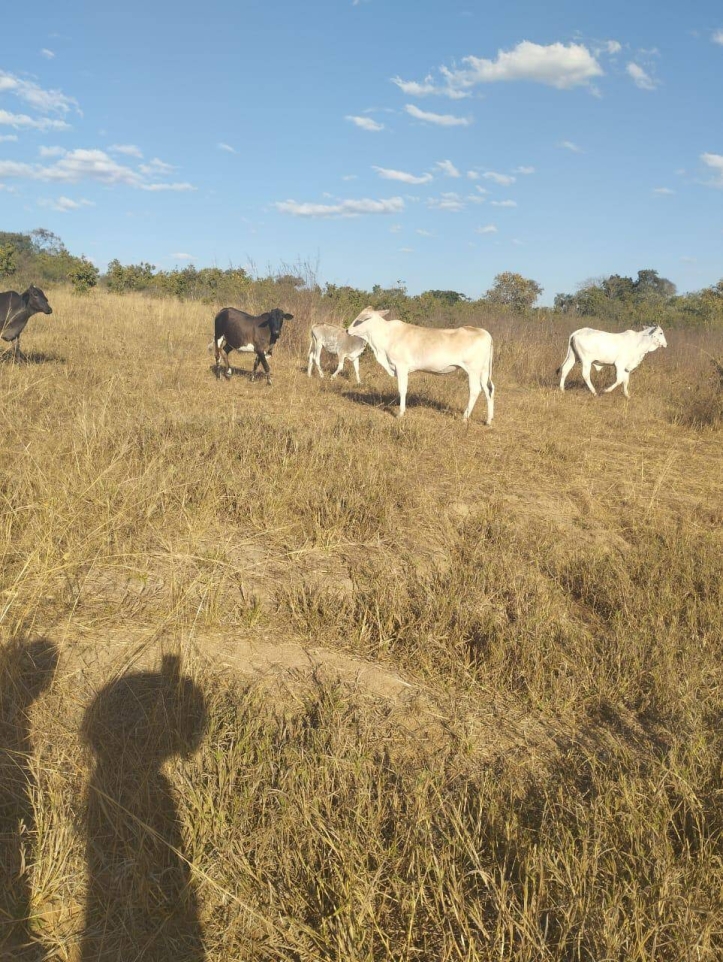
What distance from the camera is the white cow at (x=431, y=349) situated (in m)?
9.14

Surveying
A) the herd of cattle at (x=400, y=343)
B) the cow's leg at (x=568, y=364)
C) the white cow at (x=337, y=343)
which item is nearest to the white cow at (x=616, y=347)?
the herd of cattle at (x=400, y=343)


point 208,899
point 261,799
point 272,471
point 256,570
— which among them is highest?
point 272,471

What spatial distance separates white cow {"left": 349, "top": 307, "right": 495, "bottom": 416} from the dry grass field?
2940 millimetres

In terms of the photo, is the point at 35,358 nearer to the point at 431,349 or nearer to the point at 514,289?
the point at 431,349

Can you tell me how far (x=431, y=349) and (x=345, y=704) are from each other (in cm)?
683

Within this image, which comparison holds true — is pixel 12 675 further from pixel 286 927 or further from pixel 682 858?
pixel 682 858

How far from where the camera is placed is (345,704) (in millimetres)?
3045

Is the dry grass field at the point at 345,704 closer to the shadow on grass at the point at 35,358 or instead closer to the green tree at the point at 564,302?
the shadow on grass at the point at 35,358

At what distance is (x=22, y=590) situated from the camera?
136 inches

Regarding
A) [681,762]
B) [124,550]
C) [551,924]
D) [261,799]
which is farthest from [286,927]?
[124,550]

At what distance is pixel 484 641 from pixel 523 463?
4.03m

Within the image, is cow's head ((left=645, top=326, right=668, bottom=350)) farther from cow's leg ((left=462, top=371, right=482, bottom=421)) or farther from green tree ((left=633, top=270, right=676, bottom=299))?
green tree ((left=633, top=270, right=676, bottom=299))

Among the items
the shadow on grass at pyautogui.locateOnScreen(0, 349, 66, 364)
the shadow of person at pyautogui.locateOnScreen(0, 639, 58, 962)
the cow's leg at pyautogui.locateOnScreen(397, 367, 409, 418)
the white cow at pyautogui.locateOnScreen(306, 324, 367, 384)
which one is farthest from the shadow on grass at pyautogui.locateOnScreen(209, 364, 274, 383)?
the shadow of person at pyautogui.locateOnScreen(0, 639, 58, 962)

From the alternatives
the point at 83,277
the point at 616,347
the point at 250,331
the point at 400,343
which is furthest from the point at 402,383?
the point at 83,277
